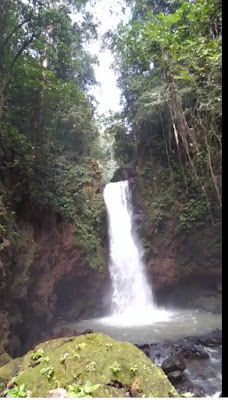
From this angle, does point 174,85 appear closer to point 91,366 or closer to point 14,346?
point 91,366

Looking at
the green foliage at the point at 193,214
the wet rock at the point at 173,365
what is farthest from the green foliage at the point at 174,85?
the wet rock at the point at 173,365

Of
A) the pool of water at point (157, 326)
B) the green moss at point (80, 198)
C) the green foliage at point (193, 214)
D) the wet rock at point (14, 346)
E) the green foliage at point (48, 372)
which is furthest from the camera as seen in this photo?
the green foliage at point (193, 214)

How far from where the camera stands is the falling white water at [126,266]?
852 cm

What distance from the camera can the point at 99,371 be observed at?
2.21 meters

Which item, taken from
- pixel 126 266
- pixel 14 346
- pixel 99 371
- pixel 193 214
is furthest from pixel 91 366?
pixel 126 266

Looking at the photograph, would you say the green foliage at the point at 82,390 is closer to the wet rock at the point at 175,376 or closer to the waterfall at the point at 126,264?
the wet rock at the point at 175,376

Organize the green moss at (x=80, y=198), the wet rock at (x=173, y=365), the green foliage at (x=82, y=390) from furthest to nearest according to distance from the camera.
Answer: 1. the green moss at (x=80, y=198)
2. the wet rock at (x=173, y=365)
3. the green foliage at (x=82, y=390)

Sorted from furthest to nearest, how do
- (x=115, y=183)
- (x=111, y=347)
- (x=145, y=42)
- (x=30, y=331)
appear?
1. (x=115, y=183)
2. (x=30, y=331)
3. (x=145, y=42)
4. (x=111, y=347)

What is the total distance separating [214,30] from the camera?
12.2 ft

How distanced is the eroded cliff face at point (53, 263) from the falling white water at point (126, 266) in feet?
1.07

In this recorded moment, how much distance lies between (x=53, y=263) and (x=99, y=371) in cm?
543
